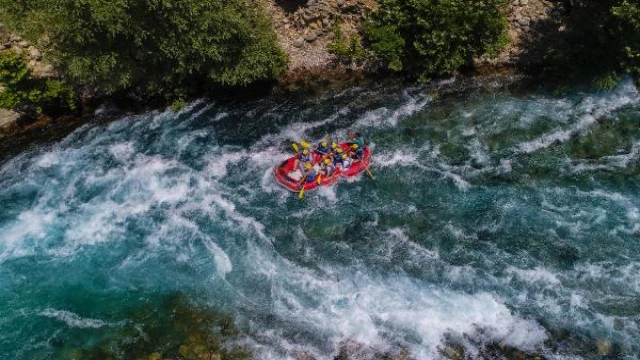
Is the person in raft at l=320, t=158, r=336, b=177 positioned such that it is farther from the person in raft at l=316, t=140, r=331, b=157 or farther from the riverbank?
the riverbank

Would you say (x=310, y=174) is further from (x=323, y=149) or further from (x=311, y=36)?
(x=311, y=36)

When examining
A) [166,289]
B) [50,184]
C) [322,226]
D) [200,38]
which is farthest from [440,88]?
[50,184]

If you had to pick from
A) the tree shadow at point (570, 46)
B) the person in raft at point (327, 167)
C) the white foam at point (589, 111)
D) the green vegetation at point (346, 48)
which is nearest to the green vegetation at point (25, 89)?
the person in raft at point (327, 167)

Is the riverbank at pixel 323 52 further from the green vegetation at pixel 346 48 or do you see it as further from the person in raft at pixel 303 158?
the person in raft at pixel 303 158

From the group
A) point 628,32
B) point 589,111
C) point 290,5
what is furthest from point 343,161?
point 628,32

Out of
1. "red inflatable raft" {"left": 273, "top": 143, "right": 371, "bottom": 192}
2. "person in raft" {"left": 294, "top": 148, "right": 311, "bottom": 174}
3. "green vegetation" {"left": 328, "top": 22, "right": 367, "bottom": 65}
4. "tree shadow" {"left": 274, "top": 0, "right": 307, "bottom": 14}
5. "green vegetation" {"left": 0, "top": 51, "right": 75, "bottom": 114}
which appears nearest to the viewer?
"red inflatable raft" {"left": 273, "top": 143, "right": 371, "bottom": 192}

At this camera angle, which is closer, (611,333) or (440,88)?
(611,333)

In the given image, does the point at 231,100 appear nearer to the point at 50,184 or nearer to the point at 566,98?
the point at 50,184

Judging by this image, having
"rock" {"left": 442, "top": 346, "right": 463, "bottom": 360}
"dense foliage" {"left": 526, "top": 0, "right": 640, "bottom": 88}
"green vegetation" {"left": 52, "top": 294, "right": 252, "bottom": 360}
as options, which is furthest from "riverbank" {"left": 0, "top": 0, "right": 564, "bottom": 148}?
"rock" {"left": 442, "top": 346, "right": 463, "bottom": 360}
